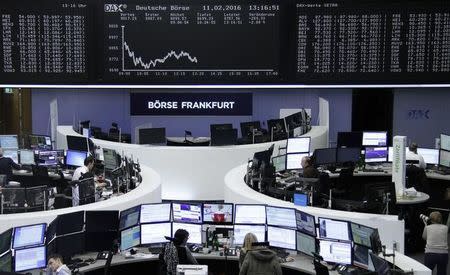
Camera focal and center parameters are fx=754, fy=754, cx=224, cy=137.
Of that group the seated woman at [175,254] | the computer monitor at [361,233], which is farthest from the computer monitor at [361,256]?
the seated woman at [175,254]

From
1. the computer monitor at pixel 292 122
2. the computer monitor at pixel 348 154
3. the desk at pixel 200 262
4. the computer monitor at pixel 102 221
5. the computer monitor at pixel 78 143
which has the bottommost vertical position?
the desk at pixel 200 262

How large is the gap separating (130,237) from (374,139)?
688cm

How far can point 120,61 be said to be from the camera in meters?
11.9

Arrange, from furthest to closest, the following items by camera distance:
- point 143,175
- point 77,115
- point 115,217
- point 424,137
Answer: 1. point 77,115
2. point 424,137
3. point 143,175
4. point 115,217

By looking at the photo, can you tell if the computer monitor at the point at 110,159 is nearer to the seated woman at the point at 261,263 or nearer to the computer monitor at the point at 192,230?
the computer monitor at the point at 192,230

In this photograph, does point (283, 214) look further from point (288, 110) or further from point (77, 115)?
point (77, 115)

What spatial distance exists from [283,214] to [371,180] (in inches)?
186

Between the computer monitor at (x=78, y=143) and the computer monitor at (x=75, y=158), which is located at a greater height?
the computer monitor at (x=78, y=143)

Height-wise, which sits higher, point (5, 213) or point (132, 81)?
point (132, 81)

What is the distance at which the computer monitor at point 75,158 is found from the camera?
1272cm

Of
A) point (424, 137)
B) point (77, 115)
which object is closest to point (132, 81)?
point (77, 115)

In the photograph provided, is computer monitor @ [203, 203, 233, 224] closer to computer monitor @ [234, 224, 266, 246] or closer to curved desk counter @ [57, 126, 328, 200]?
computer monitor @ [234, 224, 266, 246]

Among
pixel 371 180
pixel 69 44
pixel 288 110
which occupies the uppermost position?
pixel 69 44

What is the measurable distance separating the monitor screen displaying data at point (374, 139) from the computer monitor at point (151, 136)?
12.1 ft
